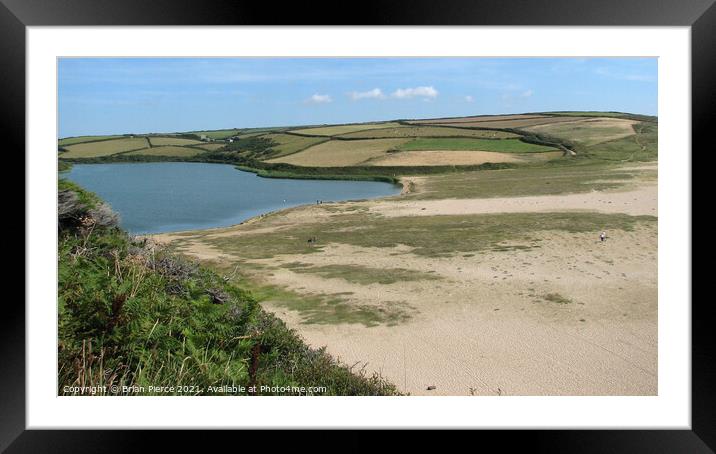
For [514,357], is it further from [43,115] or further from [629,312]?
[43,115]

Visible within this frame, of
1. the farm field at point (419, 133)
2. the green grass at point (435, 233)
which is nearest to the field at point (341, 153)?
the farm field at point (419, 133)

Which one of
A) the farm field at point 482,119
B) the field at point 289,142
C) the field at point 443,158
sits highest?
the farm field at point 482,119

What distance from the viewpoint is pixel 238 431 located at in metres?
3.53

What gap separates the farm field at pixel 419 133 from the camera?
4752 cm

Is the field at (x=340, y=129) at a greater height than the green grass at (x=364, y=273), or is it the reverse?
the field at (x=340, y=129)

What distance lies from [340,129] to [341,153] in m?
9.10

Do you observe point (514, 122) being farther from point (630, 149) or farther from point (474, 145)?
point (630, 149)

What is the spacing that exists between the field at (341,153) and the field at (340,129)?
10.9ft

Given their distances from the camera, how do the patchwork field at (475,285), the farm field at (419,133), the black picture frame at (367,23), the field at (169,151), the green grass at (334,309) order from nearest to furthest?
the black picture frame at (367,23) < the patchwork field at (475,285) < the green grass at (334,309) < the field at (169,151) < the farm field at (419,133)

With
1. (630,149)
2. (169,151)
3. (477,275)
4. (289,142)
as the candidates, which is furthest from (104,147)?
(630,149)

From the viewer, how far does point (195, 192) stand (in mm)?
30391

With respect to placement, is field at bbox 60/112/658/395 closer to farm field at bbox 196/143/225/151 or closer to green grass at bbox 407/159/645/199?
green grass at bbox 407/159/645/199

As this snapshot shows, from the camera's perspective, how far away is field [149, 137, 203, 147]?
32750 mm

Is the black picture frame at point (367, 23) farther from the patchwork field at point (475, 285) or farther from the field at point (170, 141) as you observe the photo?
the field at point (170, 141)
